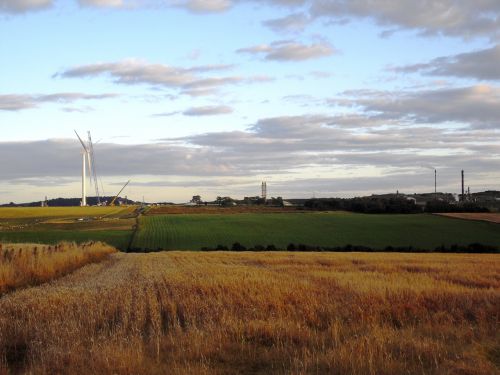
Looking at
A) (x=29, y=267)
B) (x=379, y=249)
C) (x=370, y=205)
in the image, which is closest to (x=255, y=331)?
(x=29, y=267)

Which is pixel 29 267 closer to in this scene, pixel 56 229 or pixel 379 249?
pixel 379 249

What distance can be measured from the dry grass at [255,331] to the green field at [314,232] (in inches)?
2104

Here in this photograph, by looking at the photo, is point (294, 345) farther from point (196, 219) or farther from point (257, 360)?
point (196, 219)

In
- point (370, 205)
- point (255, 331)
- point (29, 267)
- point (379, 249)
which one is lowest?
point (379, 249)

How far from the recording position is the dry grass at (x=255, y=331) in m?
8.57

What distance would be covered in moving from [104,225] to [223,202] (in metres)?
89.7

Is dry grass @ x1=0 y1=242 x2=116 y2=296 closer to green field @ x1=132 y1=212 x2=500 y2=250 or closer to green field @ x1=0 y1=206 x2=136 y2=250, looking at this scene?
green field @ x1=0 y1=206 x2=136 y2=250

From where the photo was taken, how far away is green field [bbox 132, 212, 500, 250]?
7106 centimetres

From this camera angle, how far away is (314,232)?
3236 inches

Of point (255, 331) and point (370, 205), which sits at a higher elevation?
point (370, 205)

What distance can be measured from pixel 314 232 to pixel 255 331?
72.1m

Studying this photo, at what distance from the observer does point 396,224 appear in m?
89.2

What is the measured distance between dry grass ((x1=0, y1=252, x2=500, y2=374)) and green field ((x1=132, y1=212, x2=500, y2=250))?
5345 cm

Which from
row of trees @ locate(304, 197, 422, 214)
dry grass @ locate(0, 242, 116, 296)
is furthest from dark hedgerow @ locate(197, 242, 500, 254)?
row of trees @ locate(304, 197, 422, 214)
